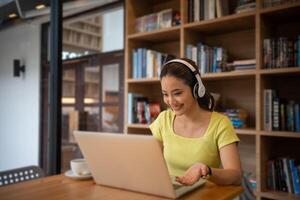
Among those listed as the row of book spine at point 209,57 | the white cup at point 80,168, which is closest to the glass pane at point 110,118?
the row of book spine at point 209,57

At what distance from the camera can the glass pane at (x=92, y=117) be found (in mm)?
3791

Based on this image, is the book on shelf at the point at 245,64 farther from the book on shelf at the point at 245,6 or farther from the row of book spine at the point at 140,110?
the row of book spine at the point at 140,110

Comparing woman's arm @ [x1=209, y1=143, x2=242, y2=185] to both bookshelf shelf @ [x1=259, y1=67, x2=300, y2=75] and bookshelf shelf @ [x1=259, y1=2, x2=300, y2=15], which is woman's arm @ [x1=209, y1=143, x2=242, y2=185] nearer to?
bookshelf shelf @ [x1=259, y1=67, x2=300, y2=75]

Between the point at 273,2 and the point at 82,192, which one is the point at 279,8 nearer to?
the point at 273,2

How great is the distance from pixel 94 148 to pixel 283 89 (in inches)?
69.0

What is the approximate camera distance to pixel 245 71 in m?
2.19

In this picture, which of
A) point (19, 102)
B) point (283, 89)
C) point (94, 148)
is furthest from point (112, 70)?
point (94, 148)

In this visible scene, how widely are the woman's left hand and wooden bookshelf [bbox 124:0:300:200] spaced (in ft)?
4.00

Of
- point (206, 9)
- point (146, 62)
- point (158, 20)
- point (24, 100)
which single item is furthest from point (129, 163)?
point (24, 100)

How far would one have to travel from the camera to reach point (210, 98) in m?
1.54

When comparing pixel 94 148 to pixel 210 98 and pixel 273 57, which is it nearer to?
pixel 210 98

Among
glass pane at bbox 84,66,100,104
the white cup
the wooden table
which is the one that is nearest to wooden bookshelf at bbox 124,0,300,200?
glass pane at bbox 84,66,100,104

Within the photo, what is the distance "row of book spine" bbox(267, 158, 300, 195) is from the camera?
6.84 feet

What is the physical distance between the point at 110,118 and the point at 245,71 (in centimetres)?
189
